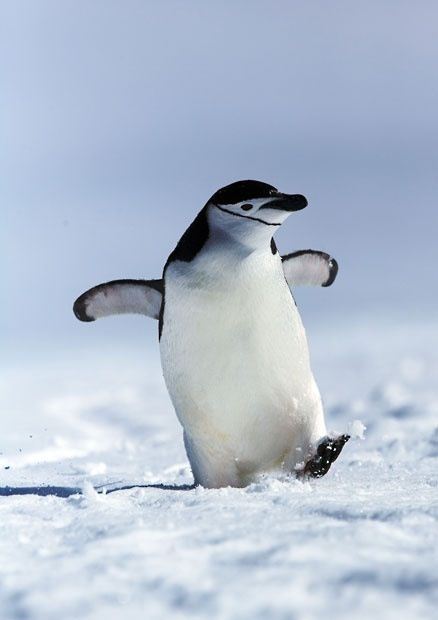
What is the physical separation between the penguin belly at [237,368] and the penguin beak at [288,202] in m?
0.35

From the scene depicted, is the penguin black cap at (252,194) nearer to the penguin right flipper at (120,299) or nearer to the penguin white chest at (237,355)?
the penguin white chest at (237,355)

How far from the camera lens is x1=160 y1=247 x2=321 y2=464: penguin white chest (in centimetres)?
454

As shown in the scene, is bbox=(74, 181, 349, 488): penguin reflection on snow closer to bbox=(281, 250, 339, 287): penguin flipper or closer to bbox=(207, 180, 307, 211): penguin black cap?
bbox=(207, 180, 307, 211): penguin black cap

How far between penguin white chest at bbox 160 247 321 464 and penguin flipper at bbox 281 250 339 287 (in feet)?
3.02

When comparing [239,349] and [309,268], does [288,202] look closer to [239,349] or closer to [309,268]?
[239,349]

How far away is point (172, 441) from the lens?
35.0 feet

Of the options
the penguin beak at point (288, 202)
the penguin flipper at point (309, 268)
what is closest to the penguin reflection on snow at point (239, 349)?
the penguin beak at point (288, 202)

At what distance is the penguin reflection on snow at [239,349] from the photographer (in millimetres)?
4477

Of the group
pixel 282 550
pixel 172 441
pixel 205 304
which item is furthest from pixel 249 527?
pixel 172 441

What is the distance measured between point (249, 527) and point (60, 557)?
1.96 feet

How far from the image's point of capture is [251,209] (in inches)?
171

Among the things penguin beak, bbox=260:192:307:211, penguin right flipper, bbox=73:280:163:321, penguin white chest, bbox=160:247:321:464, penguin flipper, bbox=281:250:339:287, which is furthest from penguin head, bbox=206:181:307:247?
penguin flipper, bbox=281:250:339:287

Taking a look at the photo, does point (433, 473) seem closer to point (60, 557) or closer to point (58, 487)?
point (58, 487)

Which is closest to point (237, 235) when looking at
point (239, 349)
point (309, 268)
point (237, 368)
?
point (239, 349)
